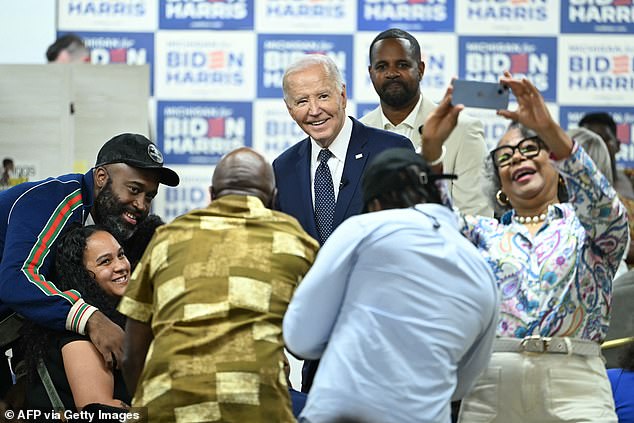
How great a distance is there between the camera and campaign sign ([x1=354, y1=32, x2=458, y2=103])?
7504 mm

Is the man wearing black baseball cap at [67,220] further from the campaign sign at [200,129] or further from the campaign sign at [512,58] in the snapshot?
the campaign sign at [512,58]

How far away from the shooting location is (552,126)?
3059 millimetres

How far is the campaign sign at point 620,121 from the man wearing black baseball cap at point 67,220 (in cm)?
394

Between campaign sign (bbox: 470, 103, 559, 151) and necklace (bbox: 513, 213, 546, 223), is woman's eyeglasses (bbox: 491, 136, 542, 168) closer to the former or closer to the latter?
necklace (bbox: 513, 213, 546, 223)

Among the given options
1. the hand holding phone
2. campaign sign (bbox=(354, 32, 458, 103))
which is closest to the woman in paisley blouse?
the hand holding phone

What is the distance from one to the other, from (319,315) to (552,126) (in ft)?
2.80

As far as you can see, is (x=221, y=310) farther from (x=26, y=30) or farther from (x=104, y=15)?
(x=26, y=30)

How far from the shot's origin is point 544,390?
3295 mm

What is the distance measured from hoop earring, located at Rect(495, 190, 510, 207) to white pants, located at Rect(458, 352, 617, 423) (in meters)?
0.59

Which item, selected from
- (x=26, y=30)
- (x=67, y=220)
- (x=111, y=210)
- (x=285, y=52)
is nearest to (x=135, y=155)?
(x=111, y=210)

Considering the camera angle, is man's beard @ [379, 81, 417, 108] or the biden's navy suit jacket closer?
the biden's navy suit jacket

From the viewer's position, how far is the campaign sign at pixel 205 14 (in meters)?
7.54

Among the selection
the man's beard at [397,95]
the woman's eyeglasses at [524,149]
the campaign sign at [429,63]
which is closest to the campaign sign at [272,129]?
the campaign sign at [429,63]

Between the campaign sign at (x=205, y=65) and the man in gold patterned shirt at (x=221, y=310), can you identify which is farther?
the campaign sign at (x=205, y=65)
